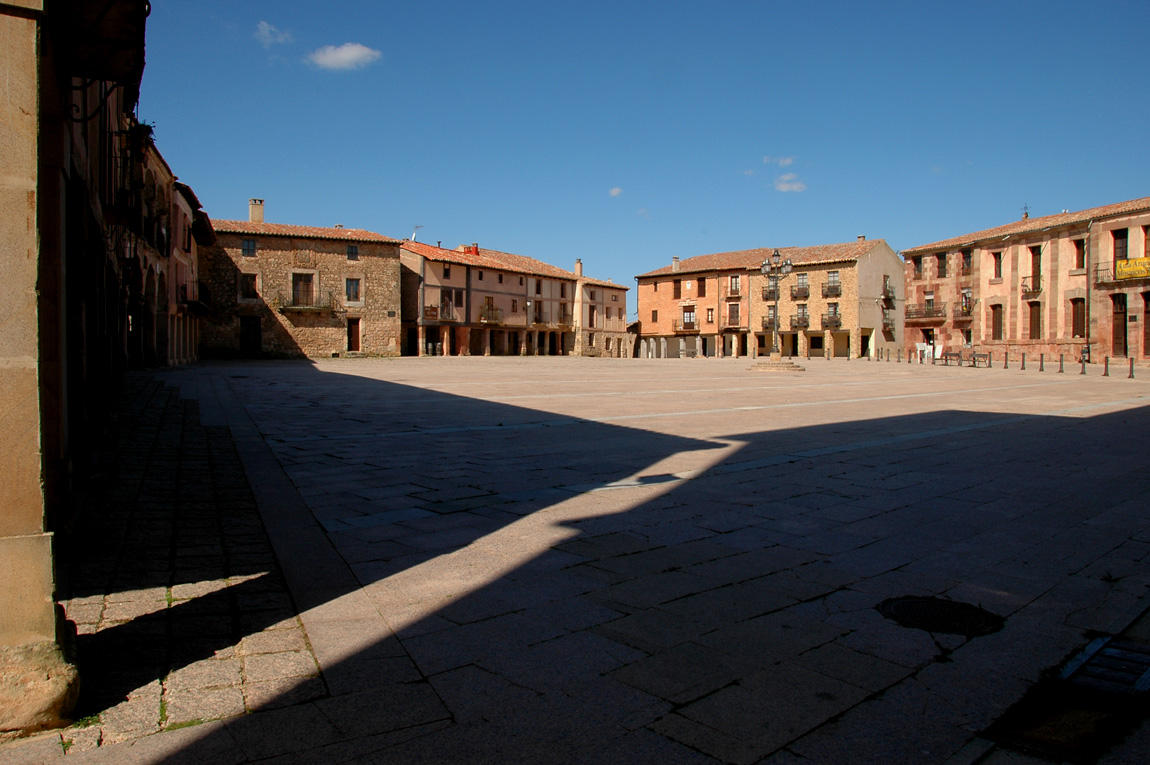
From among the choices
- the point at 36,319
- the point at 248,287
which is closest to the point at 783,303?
the point at 248,287

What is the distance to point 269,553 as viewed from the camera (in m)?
3.82

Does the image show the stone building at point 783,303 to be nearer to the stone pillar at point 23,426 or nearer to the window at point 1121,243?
the window at point 1121,243

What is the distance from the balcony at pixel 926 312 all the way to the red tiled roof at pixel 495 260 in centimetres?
2503

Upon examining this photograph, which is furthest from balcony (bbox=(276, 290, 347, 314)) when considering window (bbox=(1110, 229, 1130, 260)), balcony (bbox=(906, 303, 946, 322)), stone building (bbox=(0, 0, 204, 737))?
stone building (bbox=(0, 0, 204, 737))

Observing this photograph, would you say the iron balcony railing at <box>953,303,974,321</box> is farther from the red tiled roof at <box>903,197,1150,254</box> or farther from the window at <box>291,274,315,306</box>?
the window at <box>291,274,315,306</box>

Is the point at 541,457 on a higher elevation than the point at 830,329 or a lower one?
lower

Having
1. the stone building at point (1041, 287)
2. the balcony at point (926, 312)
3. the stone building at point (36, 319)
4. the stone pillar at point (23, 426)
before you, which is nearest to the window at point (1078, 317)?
the stone building at point (1041, 287)

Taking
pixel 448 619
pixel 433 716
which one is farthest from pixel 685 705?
pixel 448 619

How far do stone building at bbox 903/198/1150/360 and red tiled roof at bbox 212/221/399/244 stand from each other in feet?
107

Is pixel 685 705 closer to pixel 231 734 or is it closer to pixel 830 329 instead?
pixel 231 734

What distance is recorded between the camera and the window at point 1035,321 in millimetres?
41169

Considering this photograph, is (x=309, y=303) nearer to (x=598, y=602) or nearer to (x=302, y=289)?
(x=302, y=289)

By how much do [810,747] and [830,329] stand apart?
55.6m

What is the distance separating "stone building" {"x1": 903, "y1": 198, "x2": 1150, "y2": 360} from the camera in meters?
36.0
